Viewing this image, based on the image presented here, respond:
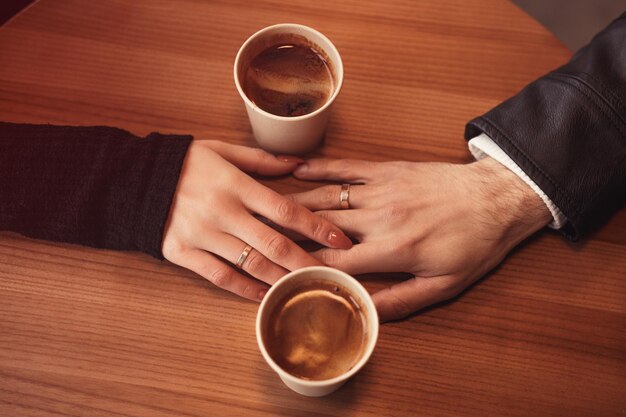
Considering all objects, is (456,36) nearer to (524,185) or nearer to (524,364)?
(524,185)

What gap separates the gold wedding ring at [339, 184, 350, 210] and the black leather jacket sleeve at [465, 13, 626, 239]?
254 millimetres

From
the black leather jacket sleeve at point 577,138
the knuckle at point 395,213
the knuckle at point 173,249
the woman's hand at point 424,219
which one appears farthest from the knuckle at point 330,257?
the black leather jacket sleeve at point 577,138

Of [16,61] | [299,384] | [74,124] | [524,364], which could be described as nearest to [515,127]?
[524,364]

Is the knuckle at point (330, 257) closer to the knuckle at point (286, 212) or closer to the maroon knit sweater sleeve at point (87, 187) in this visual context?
the knuckle at point (286, 212)

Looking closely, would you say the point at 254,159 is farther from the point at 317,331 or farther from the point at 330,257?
the point at 317,331

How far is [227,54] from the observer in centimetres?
99

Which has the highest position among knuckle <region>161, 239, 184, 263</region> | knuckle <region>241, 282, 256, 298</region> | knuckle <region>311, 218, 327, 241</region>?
knuckle <region>311, 218, 327, 241</region>

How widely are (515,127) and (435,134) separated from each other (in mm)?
148

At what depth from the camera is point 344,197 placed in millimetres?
878

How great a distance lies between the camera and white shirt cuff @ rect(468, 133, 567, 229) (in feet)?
2.76

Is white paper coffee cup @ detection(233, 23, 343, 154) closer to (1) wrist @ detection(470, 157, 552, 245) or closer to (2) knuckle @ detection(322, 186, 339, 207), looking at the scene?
(2) knuckle @ detection(322, 186, 339, 207)

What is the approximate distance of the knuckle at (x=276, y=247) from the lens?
2.62ft

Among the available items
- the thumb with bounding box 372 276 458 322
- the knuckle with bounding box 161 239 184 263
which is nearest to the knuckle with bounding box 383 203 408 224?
the thumb with bounding box 372 276 458 322

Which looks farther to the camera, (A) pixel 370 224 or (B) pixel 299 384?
(A) pixel 370 224
